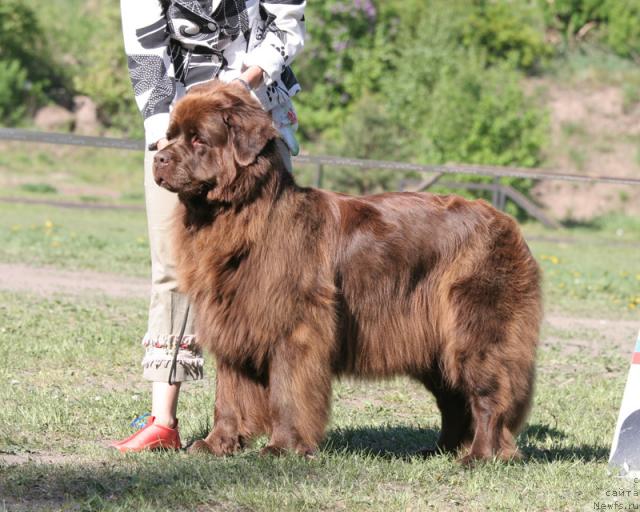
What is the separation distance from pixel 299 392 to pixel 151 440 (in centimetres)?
84

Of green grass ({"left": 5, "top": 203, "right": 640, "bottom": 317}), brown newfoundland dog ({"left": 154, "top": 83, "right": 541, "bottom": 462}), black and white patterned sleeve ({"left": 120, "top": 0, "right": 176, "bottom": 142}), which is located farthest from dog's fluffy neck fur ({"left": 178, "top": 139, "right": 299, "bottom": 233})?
green grass ({"left": 5, "top": 203, "right": 640, "bottom": 317})

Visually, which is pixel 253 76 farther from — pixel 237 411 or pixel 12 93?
pixel 12 93

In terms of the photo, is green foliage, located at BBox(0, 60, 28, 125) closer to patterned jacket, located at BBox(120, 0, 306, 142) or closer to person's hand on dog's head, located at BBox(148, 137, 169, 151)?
patterned jacket, located at BBox(120, 0, 306, 142)

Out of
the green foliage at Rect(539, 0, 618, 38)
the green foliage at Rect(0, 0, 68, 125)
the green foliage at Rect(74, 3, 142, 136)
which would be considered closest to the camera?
the green foliage at Rect(0, 0, 68, 125)

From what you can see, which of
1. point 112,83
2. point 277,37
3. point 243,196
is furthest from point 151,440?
point 112,83

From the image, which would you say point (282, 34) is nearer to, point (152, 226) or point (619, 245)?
point (152, 226)

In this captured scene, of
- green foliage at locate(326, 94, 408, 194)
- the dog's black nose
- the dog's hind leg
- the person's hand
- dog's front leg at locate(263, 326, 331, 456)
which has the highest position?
the person's hand

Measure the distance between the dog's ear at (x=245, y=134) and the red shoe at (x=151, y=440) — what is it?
1466mm

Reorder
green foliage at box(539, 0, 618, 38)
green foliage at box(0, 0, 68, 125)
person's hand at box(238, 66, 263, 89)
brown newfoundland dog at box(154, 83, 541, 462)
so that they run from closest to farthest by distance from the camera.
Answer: brown newfoundland dog at box(154, 83, 541, 462) < person's hand at box(238, 66, 263, 89) < green foliage at box(0, 0, 68, 125) < green foliage at box(539, 0, 618, 38)

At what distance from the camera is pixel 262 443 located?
5309 millimetres

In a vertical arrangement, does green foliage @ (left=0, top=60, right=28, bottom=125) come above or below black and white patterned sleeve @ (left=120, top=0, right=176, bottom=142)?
below

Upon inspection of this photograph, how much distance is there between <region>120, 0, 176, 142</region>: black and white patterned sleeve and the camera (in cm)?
493

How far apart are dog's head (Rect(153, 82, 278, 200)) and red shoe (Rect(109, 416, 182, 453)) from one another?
1259 millimetres

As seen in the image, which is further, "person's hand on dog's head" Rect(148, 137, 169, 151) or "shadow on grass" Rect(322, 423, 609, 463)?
"shadow on grass" Rect(322, 423, 609, 463)
